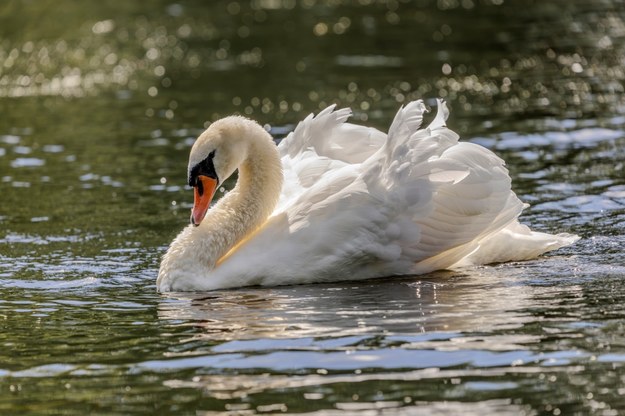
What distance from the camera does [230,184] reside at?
18078 millimetres

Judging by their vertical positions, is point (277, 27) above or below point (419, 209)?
above

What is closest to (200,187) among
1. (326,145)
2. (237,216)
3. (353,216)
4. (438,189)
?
(237,216)

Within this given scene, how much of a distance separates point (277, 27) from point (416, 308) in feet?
72.5

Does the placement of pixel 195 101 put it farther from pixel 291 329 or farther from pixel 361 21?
pixel 291 329

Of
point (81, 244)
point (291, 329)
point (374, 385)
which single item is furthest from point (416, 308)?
point (81, 244)

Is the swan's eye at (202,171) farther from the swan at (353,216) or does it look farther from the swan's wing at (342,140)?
the swan's wing at (342,140)

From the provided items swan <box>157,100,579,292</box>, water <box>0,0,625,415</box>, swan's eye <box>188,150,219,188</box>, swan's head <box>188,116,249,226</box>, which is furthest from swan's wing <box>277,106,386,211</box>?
water <box>0,0,625,415</box>

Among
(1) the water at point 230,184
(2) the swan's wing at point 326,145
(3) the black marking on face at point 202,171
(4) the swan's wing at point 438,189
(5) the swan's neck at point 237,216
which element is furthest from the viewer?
(2) the swan's wing at point 326,145

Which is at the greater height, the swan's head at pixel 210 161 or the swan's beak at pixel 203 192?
the swan's head at pixel 210 161

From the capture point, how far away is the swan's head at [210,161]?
12.5m

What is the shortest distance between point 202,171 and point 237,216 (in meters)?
0.58

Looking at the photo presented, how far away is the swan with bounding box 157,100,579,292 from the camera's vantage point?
1209cm

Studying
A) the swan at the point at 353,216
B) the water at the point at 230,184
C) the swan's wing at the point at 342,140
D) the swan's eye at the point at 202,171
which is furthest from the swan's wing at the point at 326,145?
the water at the point at 230,184

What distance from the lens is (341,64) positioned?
26844mm
